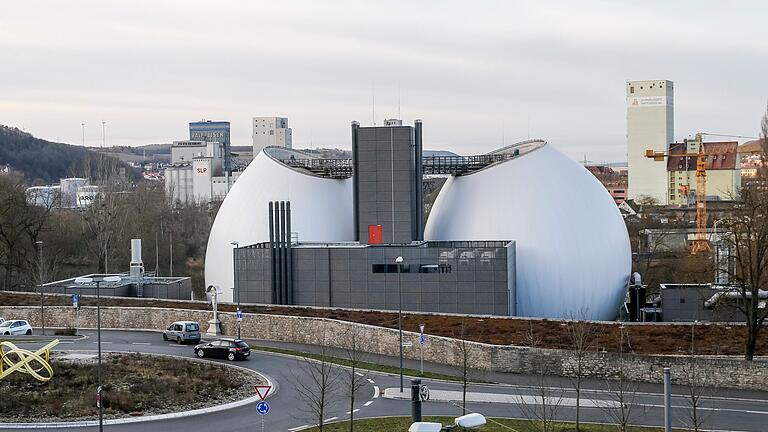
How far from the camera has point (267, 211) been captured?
66.9 m

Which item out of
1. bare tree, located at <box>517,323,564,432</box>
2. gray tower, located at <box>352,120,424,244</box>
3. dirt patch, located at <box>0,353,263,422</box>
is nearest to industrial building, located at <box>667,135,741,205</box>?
gray tower, located at <box>352,120,424,244</box>

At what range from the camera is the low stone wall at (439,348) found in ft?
119

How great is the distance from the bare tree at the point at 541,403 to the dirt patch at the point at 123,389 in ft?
32.1

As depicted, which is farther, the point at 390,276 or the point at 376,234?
the point at 376,234

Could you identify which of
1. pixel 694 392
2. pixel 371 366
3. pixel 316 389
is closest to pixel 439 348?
pixel 371 366

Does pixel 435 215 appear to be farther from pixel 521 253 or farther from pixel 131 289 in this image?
pixel 131 289

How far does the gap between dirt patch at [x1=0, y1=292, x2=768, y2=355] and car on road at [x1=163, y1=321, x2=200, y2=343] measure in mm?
5742

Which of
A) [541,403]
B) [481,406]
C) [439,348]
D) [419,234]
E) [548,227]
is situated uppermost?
[548,227]

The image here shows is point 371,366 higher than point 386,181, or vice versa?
point 386,181

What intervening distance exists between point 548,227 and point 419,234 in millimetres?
8085

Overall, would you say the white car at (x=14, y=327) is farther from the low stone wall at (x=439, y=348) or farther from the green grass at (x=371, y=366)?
the green grass at (x=371, y=366)

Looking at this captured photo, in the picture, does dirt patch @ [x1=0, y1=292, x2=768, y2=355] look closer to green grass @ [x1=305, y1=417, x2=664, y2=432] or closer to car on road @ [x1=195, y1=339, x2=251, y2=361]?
car on road @ [x1=195, y1=339, x2=251, y2=361]

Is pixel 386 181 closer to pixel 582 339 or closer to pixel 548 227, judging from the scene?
pixel 548 227

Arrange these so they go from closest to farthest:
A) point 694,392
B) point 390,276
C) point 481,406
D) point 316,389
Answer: point 694,392
point 481,406
point 316,389
point 390,276
